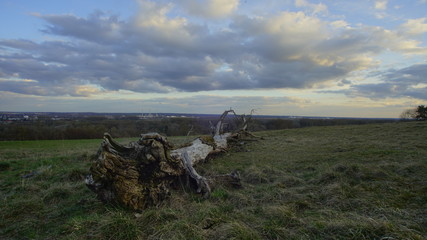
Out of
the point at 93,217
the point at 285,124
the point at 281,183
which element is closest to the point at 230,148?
the point at 281,183

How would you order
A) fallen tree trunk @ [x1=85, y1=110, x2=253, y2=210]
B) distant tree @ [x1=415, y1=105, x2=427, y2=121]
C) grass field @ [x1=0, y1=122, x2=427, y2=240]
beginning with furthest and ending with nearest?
distant tree @ [x1=415, y1=105, x2=427, y2=121]
fallen tree trunk @ [x1=85, y1=110, x2=253, y2=210]
grass field @ [x1=0, y1=122, x2=427, y2=240]

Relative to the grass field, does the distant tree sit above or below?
above

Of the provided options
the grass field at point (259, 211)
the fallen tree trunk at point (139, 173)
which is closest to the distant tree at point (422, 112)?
the grass field at point (259, 211)

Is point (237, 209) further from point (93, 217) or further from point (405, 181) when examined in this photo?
point (405, 181)

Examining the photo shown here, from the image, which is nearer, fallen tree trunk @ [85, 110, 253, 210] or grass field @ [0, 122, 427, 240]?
grass field @ [0, 122, 427, 240]

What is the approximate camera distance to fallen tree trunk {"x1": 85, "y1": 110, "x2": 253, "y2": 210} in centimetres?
438

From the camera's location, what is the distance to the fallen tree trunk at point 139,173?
4375 millimetres

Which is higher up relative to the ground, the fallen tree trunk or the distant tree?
the distant tree

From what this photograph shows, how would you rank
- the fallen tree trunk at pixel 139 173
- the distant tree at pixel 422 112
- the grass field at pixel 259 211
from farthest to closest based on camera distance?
the distant tree at pixel 422 112 → the fallen tree trunk at pixel 139 173 → the grass field at pixel 259 211

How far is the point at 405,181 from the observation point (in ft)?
16.9

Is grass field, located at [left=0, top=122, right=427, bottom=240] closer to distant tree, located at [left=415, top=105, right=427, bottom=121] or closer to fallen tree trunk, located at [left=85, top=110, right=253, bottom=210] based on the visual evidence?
fallen tree trunk, located at [left=85, top=110, right=253, bottom=210]

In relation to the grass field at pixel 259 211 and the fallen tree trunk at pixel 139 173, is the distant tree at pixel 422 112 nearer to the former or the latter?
the grass field at pixel 259 211

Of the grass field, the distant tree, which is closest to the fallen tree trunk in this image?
the grass field

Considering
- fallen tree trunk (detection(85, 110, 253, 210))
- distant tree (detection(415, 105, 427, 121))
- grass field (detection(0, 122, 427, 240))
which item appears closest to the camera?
grass field (detection(0, 122, 427, 240))
